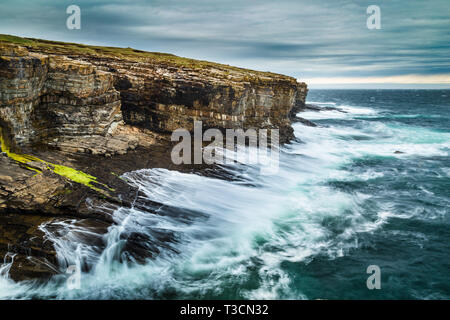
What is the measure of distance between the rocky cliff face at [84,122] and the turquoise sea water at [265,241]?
982 mm

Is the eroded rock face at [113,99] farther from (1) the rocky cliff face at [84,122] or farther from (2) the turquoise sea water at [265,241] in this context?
(2) the turquoise sea water at [265,241]

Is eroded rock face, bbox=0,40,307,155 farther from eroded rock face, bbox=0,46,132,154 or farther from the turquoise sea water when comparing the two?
the turquoise sea water

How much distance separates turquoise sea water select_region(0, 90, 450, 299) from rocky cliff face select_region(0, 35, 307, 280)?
98cm

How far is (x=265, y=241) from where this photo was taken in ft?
45.9

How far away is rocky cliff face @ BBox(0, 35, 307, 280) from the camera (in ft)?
38.8

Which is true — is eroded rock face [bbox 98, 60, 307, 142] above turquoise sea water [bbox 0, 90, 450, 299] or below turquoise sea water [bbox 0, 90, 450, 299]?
above

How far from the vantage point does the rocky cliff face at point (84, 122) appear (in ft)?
38.8

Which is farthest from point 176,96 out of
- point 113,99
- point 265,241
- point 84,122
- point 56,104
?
point 265,241

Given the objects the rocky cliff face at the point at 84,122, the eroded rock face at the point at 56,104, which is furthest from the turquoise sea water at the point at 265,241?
the eroded rock face at the point at 56,104

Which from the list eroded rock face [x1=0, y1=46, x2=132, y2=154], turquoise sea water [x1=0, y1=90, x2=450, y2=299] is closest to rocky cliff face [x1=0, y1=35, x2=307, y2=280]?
eroded rock face [x1=0, y1=46, x2=132, y2=154]

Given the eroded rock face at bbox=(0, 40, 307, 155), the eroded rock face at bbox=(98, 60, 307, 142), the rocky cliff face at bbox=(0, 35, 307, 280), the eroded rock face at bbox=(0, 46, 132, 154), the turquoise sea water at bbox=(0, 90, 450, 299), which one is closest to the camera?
the turquoise sea water at bbox=(0, 90, 450, 299)

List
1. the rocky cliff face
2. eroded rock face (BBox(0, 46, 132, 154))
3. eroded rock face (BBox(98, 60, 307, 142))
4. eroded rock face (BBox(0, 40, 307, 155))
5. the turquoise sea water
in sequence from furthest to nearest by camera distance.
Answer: eroded rock face (BBox(98, 60, 307, 142))
eroded rock face (BBox(0, 40, 307, 155))
eroded rock face (BBox(0, 46, 132, 154))
the rocky cliff face
the turquoise sea water

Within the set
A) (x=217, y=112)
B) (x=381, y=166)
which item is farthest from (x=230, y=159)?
(x=381, y=166)

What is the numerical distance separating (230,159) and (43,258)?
1466cm
